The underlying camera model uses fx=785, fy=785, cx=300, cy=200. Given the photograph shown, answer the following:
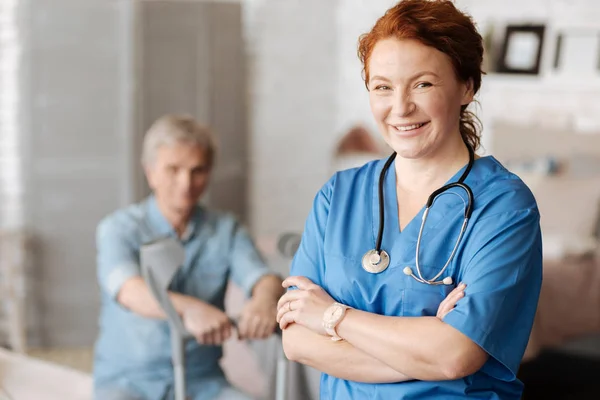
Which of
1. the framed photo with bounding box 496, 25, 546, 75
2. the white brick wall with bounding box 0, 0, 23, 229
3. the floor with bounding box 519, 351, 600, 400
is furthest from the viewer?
the framed photo with bounding box 496, 25, 546, 75

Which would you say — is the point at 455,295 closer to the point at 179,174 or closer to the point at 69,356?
the point at 179,174

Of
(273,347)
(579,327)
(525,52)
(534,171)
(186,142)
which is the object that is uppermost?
(525,52)

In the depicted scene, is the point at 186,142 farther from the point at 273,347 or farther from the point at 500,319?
the point at 500,319

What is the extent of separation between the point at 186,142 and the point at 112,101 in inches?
62.9

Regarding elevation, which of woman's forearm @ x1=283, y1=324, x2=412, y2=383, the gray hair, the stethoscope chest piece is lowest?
woman's forearm @ x1=283, y1=324, x2=412, y2=383

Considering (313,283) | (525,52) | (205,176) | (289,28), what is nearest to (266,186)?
(289,28)

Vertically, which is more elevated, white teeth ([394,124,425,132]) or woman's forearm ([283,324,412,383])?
white teeth ([394,124,425,132])

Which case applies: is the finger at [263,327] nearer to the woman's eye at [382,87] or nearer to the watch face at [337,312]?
the watch face at [337,312]

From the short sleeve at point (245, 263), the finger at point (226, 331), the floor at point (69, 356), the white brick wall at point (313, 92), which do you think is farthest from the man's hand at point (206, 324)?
the white brick wall at point (313, 92)

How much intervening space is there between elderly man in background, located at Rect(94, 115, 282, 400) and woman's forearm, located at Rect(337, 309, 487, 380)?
30.2 inches

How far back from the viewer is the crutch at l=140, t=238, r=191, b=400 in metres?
1.72

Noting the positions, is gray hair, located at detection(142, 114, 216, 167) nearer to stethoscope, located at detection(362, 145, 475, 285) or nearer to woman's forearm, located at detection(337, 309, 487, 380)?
stethoscope, located at detection(362, 145, 475, 285)

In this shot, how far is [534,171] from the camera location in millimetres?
3479

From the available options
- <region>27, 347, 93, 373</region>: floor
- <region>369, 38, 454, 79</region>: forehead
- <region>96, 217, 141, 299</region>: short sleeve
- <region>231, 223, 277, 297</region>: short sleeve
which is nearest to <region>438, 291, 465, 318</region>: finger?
<region>369, 38, 454, 79</region>: forehead
